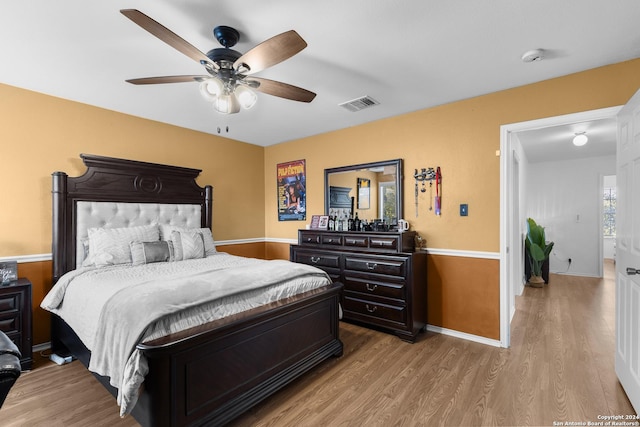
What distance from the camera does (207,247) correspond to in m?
3.71

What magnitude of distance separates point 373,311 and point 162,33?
10.1 feet

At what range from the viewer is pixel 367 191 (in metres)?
4.03

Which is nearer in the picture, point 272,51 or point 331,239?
point 272,51

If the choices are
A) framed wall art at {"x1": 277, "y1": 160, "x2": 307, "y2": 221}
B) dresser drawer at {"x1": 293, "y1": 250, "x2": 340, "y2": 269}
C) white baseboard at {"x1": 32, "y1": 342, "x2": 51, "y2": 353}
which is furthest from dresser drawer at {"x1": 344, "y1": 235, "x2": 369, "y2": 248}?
white baseboard at {"x1": 32, "y1": 342, "x2": 51, "y2": 353}

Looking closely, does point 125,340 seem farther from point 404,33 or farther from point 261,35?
point 404,33

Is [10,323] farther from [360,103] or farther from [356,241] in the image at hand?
[360,103]

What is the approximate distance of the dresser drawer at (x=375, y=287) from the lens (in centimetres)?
325

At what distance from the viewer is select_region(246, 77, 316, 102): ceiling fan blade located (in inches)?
87.1

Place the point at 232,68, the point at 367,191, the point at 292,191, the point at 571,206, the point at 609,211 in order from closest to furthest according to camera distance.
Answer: the point at 232,68 < the point at 367,191 < the point at 292,191 < the point at 571,206 < the point at 609,211

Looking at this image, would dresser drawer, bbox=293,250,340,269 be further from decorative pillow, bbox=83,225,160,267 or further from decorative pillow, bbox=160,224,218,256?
decorative pillow, bbox=83,225,160,267

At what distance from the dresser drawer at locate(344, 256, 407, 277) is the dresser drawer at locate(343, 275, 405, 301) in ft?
0.33

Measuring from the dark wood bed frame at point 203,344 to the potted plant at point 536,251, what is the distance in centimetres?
442

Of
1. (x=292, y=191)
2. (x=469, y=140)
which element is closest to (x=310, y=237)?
(x=292, y=191)

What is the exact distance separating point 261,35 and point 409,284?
2.61m
